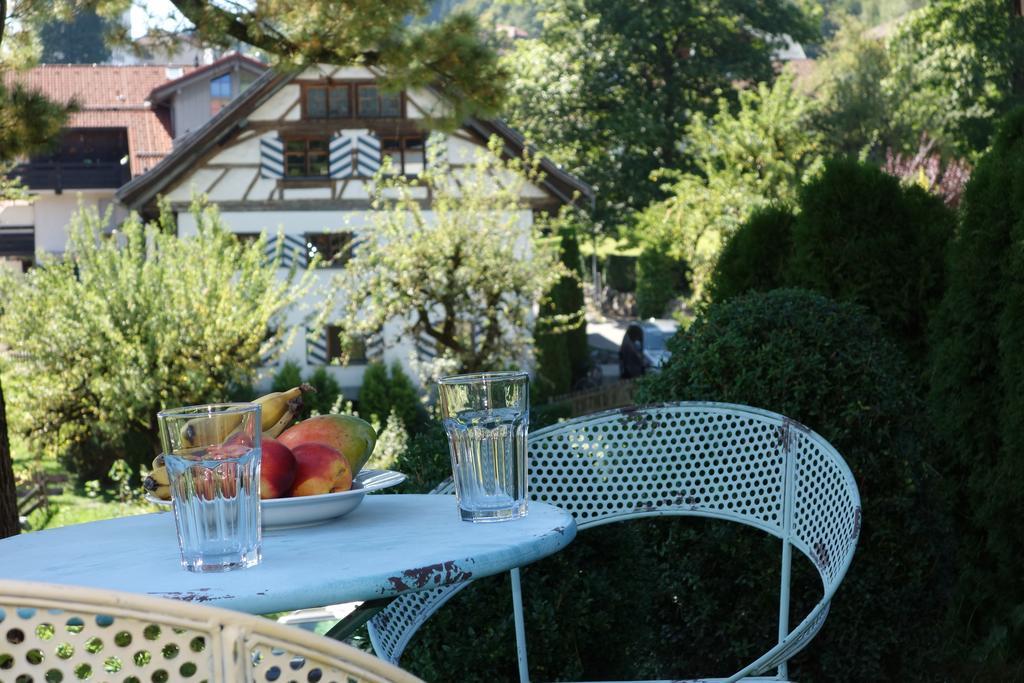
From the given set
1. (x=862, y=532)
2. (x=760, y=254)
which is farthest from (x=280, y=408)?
(x=760, y=254)

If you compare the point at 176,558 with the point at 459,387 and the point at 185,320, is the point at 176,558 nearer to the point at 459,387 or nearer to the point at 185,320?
the point at 459,387

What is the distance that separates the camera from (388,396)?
867 inches

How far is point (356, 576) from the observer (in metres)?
1.55

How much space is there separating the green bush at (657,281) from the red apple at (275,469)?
82.1 ft

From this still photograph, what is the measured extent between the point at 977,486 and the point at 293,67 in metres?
3.88

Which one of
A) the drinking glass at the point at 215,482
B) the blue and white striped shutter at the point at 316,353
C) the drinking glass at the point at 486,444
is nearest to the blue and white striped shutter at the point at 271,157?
the blue and white striped shutter at the point at 316,353

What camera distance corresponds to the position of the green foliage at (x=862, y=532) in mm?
3479

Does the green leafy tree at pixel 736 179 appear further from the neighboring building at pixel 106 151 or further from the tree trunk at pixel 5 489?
the neighboring building at pixel 106 151

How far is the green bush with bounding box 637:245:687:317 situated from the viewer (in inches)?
1078

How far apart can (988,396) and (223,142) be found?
744 inches

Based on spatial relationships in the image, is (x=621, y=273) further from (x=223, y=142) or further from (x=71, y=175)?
(x=223, y=142)

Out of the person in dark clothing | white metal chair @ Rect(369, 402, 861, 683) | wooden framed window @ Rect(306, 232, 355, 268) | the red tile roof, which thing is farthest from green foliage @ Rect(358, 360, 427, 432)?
white metal chair @ Rect(369, 402, 861, 683)

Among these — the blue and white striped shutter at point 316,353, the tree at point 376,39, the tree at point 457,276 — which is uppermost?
the tree at point 376,39

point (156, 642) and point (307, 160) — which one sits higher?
point (307, 160)
